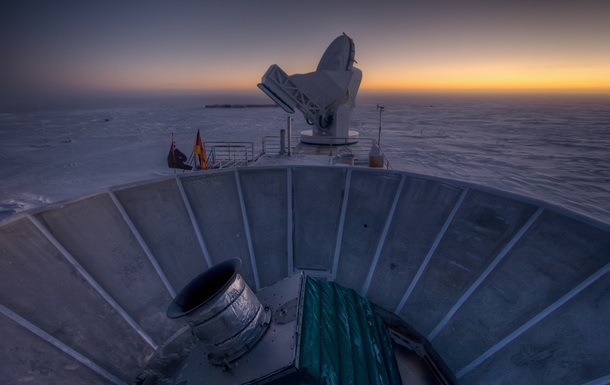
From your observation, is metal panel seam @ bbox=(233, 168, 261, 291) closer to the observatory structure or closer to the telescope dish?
the observatory structure

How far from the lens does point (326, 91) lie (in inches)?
868

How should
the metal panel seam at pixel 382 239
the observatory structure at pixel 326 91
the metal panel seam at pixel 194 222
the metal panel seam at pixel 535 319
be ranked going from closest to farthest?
1. the metal panel seam at pixel 535 319
2. the metal panel seam at pixel 382 239
3. the metal panel seam at pixel 194 222
4. the observatory structure at pixel 326 91

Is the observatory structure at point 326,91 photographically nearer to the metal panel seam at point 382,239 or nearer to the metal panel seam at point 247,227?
the metal panel seam at point 382,239

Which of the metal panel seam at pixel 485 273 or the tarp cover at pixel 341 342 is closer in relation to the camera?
the tarp cover at pixel 341 342

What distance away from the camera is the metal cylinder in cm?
409

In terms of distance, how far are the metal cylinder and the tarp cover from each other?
2.67 ft

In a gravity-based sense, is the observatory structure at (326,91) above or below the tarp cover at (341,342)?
above

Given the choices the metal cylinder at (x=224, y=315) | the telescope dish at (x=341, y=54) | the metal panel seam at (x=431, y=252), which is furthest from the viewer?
the telescope dish at (x=341, y=54)

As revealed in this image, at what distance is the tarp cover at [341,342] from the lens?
4.12 m

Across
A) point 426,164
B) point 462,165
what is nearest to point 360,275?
point 426,164

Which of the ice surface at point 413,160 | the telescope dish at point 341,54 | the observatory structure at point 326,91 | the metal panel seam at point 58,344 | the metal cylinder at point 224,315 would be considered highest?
the telescope dish at point 341,54

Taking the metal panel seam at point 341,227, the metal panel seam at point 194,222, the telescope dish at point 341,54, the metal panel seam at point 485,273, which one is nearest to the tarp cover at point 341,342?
the metal panel seam at point 485,273

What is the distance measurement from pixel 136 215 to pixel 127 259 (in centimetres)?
113

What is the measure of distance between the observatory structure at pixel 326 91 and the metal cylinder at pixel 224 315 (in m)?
17.0
